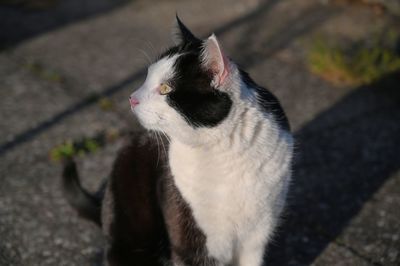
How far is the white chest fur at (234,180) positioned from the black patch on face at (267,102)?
0.06 m

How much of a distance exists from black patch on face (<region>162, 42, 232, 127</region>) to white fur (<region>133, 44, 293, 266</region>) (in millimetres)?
26

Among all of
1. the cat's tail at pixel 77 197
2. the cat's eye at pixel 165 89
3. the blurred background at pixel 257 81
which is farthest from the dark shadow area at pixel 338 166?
the cat's eye at pixel 165 89

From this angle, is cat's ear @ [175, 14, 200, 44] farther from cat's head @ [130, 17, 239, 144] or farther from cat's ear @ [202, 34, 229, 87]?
cat's ear @ [202, 34, 229, 87]

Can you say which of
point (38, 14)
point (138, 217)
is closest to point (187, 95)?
point (138, 217)

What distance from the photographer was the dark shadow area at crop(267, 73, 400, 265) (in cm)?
267

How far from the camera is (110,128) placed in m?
3.68

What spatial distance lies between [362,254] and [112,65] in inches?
119

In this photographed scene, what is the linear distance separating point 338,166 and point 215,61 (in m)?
1.74

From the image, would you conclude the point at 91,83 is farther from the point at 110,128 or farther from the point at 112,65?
the point at 110,128

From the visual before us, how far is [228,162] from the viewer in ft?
6.40

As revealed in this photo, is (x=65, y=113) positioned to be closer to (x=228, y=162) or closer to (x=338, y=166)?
(x=338, y=166)

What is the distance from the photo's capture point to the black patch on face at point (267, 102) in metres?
1.96

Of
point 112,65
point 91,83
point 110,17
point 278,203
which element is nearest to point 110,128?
point 91,83

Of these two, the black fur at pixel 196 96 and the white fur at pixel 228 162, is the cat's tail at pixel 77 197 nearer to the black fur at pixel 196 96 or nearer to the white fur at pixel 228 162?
the white fur at pixel 228 162
